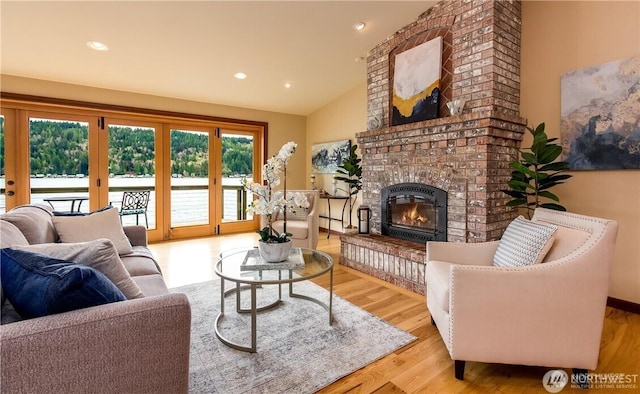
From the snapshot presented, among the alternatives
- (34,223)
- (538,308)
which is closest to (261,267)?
(34,223)

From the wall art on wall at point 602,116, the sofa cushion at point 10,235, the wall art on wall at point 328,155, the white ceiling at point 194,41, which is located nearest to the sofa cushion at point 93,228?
the sofa cushion at point 10,235

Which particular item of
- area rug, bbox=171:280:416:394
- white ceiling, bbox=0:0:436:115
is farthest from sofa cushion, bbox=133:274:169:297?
white ceiling, bbox=0:0:436:115

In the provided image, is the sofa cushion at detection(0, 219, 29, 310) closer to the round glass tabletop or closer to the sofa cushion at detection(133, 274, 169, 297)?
the sofa cushion at detection(133, 274, 169, 297)

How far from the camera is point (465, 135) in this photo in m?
2.89

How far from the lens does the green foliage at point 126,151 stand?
429 centimetres

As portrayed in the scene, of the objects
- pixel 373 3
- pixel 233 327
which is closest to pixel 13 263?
pixel 233 327

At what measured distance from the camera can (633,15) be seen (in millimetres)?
2482

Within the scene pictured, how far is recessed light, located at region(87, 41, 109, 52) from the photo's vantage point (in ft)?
11.0

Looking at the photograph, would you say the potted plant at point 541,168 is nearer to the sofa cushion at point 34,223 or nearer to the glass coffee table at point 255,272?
the glass coffee table at point 255,272

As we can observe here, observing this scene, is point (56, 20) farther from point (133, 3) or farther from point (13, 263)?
point (13, 263)

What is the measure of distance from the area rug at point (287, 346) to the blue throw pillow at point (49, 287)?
86 cm

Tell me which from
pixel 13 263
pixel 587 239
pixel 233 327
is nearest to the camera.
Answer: pixel 13 263

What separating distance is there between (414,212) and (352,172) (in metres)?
1.52

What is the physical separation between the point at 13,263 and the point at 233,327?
1408 millimetres
